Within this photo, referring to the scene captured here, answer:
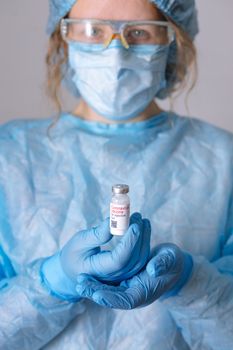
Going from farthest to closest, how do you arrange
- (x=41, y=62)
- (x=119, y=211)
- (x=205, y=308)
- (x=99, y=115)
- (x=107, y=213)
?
(x=41, y=62) < (x=99, y=115) < (x=107, y=213) < (x=205, y=308) < (x=119, y=211)

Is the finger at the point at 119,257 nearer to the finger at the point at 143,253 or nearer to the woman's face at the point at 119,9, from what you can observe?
the finger at the point at 143,253

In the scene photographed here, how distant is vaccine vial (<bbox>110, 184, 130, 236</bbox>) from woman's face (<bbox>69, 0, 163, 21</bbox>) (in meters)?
0.49

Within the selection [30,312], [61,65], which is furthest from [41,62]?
[30,312]

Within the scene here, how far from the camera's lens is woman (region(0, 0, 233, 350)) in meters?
1.13

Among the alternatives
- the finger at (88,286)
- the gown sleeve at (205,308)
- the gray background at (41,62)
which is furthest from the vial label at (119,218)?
the gray background at (41,62)

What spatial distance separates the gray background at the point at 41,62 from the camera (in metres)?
1.87

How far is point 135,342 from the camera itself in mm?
1234

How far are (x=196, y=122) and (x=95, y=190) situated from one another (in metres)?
0.36

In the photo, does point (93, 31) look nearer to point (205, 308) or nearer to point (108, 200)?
point (108, 200)

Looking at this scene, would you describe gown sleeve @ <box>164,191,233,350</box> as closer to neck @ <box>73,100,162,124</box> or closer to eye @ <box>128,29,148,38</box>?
neck @ <box>73,100,162,124</box>

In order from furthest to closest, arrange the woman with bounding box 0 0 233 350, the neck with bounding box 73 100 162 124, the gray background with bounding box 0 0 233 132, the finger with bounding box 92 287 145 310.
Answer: the gray background with bounding box 0 0 233 132
the neck with bounding box 73 100 162 124
the woman with bounding box 0 0 233 350
the finger with bounding box 92 287 145 310

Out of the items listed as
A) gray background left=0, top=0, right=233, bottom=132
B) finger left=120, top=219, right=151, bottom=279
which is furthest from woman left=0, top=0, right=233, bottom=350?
gray background left=0, top=0, right=233, bottom=132

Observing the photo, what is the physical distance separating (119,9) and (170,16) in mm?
137

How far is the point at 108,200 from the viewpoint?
1.33 m
